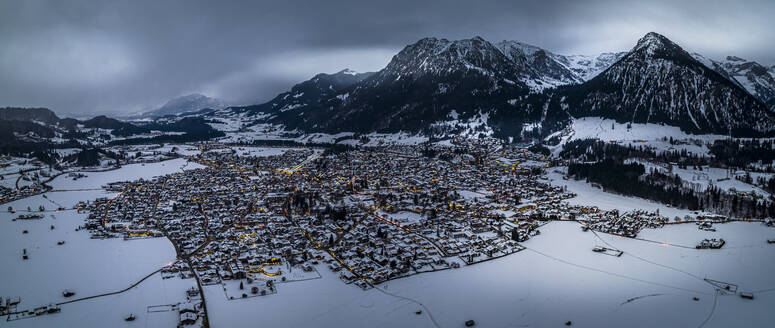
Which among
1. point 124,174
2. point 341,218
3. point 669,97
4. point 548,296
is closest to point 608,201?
point 548,296

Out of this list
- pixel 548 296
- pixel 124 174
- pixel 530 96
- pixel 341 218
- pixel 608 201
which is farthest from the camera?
pixel 530 96

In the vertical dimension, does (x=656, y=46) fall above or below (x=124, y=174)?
above

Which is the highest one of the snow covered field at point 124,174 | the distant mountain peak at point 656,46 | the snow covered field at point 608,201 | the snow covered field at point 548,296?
the distant mountain peak at point 656,46

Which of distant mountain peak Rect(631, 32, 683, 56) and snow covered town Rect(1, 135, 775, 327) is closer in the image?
snow covered town Rect(1, 135, 775, 327)

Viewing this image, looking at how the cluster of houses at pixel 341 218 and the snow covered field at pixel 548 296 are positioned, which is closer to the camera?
the snow covered field at pixel 548 296

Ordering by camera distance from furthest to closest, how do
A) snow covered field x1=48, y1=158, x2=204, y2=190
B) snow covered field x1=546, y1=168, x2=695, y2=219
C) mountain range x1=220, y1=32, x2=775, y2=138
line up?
1. mountain range x1=220, y1=32, x2=775, y2=138
2. snow covered field x1=48, y1=158, x2=204, y2=190
3. snow covered field x1=546, y1=168, x2=695, y2=219

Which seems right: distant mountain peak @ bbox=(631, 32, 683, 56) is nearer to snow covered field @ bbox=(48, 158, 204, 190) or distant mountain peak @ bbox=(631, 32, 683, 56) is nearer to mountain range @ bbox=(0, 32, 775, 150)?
mountain range @ bbox=(0, 32, 775, 150)

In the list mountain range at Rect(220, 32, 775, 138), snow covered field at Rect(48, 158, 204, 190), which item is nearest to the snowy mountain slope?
mountain range at Rect(220, 32, 775, 138)

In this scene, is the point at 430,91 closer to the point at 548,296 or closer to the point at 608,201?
the point at 608,201

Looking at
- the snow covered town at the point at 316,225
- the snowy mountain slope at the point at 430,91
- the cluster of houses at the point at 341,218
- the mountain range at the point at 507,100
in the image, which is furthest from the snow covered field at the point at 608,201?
the snowy mountain slope at the point at 430,91

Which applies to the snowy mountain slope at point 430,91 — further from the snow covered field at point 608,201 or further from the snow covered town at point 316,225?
the snow covered field at point 608,201
